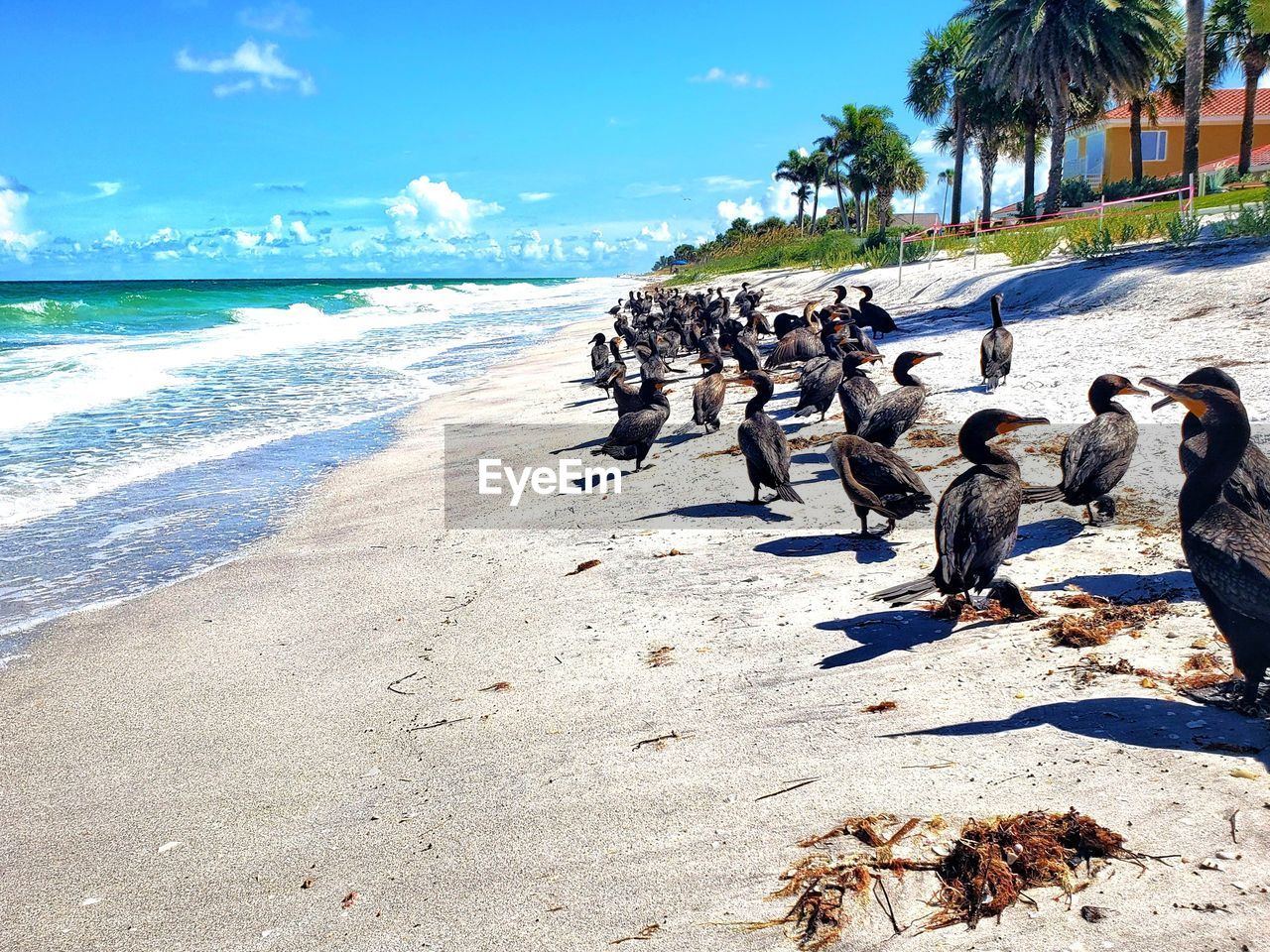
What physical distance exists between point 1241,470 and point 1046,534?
57.3 inches

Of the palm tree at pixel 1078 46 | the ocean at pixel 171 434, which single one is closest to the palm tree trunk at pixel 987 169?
the palm tree at pixel 1078 46

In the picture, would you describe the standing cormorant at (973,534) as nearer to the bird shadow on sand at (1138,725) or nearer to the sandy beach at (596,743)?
the sandy beach at (596,743)

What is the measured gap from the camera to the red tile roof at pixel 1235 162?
45250 millimetres

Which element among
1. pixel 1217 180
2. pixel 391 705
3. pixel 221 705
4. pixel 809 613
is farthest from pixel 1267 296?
pixel 1217 180

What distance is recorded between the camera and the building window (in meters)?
53.7

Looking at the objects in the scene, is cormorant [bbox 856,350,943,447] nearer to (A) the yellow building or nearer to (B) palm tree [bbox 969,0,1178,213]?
(B) palm tree [bbox 969,0,1178,213]

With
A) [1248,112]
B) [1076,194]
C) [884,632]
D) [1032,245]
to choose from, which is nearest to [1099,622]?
[884,632]

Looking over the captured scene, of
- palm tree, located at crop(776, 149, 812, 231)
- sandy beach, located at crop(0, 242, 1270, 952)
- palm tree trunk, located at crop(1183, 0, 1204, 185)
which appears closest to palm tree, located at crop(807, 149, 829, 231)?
palm tree, located at crop(776, 149, 812, 231)

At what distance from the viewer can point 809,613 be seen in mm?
5473

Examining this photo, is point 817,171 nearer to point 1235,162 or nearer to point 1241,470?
point 1235,162

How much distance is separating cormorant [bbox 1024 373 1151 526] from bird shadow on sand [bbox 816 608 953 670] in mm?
1818

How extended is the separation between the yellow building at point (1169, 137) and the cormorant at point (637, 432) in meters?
55.8

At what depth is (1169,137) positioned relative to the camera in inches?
2115

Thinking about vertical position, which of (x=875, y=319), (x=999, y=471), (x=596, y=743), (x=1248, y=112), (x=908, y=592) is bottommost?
(x=596, y=743)
